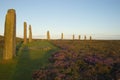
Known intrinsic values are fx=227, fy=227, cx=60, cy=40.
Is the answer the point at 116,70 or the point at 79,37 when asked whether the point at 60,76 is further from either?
the point at 79,37

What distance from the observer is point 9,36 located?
69.3 ft

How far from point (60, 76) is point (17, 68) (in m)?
6.12

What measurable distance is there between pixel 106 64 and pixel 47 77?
3.84 metres

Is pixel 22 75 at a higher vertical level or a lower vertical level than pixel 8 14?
lower

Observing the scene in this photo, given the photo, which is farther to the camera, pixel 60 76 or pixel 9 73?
pixel 9 73

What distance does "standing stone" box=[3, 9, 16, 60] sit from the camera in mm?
21016

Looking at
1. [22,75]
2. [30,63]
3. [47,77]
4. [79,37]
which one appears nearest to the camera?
[47,77]

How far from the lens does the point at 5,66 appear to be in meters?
17.9

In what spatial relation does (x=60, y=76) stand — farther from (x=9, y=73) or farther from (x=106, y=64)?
(x=9, y=73)

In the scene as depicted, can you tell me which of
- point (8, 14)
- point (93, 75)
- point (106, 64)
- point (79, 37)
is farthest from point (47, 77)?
point (79, 37)

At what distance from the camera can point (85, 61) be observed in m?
15.9

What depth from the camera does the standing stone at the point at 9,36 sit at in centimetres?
2102

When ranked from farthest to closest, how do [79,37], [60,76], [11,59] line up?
[79,37] < [11,59] < [60,76]

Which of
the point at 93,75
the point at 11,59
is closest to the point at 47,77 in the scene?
the point at 93,75
